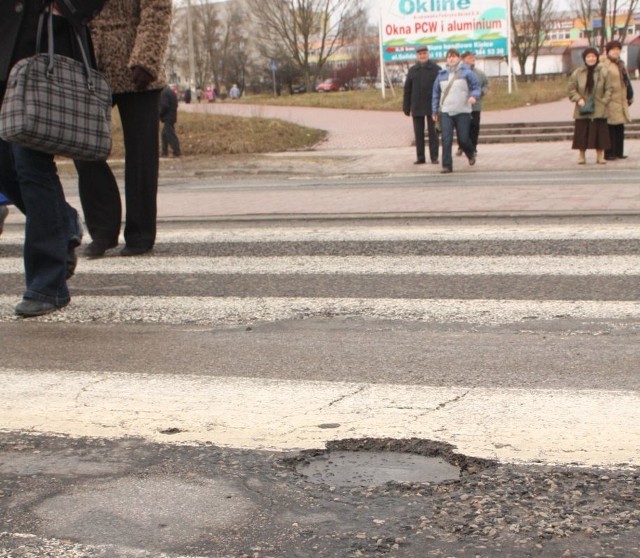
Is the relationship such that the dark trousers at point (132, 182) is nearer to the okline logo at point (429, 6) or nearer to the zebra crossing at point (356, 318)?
the zebra crossing at point (356, 318)

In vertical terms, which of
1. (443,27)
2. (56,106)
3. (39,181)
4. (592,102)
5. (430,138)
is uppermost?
(443,27)

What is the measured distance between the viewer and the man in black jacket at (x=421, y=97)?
59.2ft

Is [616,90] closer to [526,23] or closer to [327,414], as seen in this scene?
[327,414]

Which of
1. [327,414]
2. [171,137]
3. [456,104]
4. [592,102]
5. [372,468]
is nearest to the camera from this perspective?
[372,468]

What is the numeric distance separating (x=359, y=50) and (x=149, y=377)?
337ft

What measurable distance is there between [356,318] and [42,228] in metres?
1.65

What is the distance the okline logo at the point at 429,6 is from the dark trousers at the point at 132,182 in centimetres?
2619

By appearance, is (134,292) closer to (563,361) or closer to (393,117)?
(563,361)

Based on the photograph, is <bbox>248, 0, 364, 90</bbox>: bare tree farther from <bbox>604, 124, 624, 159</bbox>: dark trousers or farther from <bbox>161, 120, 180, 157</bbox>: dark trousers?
<bbox>604, 124, 624, 159</bbox>: dark trousers

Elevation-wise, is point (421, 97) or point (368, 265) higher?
point (421, 97)

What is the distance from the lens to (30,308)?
5.46m

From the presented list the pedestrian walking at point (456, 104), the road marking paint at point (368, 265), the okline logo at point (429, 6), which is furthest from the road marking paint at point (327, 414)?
the okline logo at point (429, 6)

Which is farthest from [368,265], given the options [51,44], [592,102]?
[592,102]

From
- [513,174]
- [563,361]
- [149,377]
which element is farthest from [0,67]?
[513,174]
